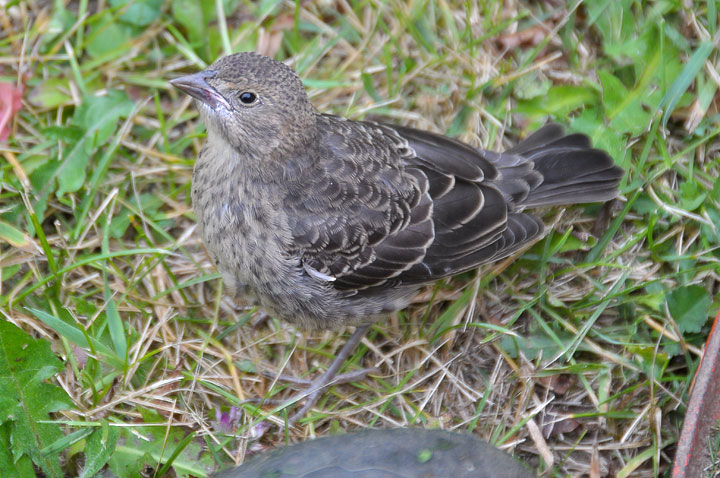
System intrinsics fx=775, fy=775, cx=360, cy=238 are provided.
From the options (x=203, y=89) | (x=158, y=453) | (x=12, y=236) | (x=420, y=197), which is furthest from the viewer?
(x=12, y=236)

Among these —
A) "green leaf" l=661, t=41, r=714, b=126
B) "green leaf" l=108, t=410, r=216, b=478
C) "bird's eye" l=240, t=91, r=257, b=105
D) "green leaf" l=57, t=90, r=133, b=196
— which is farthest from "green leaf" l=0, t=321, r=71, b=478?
"green leaf" l=661, t=41, r=714, b=126

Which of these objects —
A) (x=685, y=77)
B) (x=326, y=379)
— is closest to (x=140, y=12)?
(x=326, y=379)

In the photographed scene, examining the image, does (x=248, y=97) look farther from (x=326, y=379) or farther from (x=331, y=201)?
(x=326, y=379)

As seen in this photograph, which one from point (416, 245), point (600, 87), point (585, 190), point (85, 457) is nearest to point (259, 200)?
point (416, 245)

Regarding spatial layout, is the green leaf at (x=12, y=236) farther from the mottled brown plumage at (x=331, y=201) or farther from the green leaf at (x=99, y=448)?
the green leaf at (x=99, y=448)

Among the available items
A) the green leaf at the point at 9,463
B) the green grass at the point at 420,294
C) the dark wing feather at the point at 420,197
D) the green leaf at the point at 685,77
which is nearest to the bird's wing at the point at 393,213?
the dark wing feather at the point at 420,197
